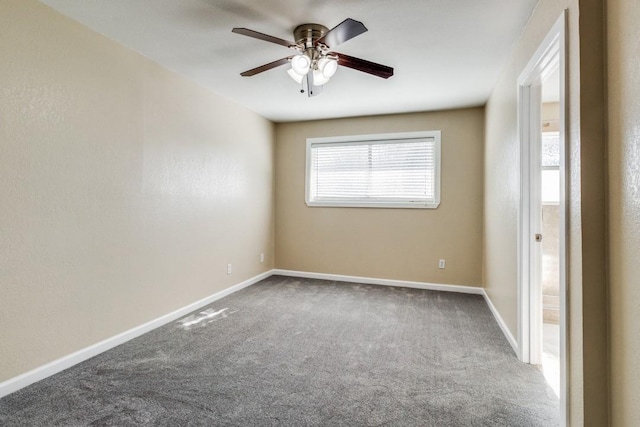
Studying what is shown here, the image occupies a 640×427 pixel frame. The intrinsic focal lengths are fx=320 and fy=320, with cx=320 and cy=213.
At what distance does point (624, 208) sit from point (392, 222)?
3.28 metres

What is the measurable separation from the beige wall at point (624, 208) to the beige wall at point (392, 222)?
2958 millimetres

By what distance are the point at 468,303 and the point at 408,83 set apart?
255 centimetres

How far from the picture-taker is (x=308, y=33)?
2.24 m

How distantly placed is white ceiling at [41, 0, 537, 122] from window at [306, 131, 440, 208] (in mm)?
863

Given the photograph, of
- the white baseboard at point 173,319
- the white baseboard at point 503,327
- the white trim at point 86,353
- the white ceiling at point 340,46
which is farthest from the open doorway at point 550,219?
the white trim at point 86,353

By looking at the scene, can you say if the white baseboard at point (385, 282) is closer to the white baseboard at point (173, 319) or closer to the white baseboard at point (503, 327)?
the white baseboard at point (173, 319)

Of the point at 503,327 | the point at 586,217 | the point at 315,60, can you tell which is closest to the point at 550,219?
the point at 503,327

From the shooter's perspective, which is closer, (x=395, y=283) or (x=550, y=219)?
(x=550, y=219)

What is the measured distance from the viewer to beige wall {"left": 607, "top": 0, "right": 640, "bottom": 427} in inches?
44.3

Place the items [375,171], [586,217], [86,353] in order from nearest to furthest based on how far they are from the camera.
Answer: [586,217] < [86,353] < [375,171]

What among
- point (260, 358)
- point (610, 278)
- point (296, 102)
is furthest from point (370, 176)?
point (610, 278)

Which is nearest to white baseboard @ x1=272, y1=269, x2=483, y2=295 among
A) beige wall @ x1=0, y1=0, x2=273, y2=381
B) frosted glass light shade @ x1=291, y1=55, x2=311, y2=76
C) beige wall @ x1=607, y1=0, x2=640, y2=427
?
beige wall @ x1=0, y1=0, x2=273, y2=381

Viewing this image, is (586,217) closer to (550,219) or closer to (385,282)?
(550,219)

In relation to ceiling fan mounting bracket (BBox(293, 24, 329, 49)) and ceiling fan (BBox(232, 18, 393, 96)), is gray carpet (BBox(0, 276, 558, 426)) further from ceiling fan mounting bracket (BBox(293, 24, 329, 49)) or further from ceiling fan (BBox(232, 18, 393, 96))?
ceiling fan mounting bracket (BBox(293, 24, 329, 49))
